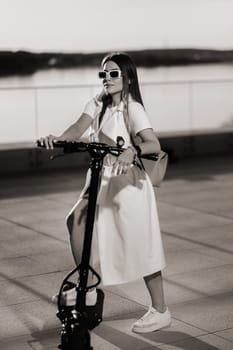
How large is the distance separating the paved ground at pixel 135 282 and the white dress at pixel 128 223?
507 mm

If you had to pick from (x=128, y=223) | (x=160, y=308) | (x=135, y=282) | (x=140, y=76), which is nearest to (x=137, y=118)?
(x=128, y=223)

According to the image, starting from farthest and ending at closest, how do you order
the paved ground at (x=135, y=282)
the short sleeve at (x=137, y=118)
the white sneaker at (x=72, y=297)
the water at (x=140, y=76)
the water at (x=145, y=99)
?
the water at (x=140, y=76), the water at (x=145, y=99), the white sneaker at (x=72, y=297), the paved ground at (x=135, y=282), the short sleeve at (x=137, y=118)

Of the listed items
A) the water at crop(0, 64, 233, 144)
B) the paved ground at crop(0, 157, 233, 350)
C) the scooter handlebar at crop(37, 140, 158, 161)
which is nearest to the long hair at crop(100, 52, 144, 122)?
the scooter handlebar at crop(37, 140, 158, 161)

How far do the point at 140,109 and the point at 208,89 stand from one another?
11.1m

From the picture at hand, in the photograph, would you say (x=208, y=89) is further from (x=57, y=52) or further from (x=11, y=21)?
(x=11, y=21)

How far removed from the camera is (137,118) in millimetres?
4938

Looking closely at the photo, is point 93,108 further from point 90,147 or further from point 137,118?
point 90,147

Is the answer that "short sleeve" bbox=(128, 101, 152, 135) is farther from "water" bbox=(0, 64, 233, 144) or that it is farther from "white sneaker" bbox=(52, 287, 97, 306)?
"water" bbox=(0, 64, 233, 144)

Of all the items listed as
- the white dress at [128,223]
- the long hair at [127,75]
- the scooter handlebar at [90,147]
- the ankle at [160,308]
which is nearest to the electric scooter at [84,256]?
the scooter handlebar at [90,147]

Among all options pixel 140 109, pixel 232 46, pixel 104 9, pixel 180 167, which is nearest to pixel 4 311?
pixel 140 109

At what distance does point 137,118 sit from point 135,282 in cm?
198

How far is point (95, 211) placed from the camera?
4891 mm

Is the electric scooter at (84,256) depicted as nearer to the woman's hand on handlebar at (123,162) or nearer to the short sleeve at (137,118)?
the woman's hand on handlebar at (123,162)

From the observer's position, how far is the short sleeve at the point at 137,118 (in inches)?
193
